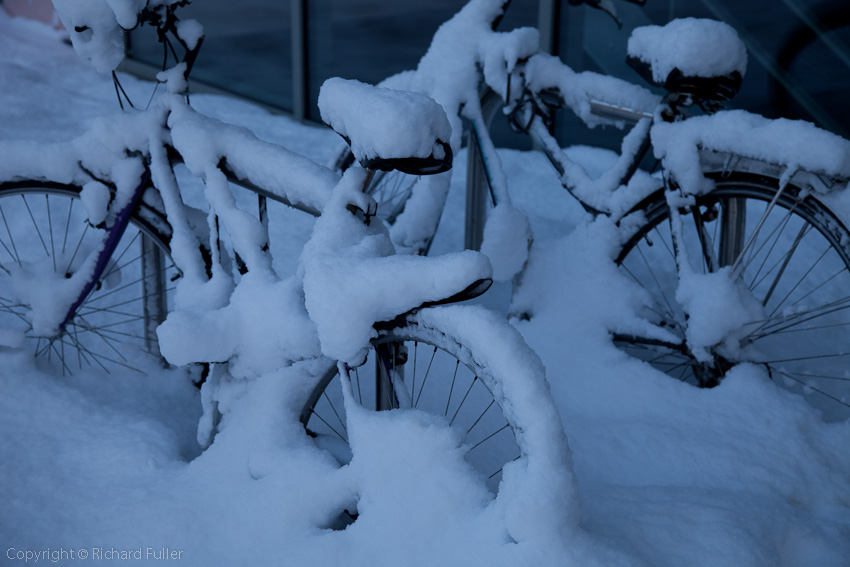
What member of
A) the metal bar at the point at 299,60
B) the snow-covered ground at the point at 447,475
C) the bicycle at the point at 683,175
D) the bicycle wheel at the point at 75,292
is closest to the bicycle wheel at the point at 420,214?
the bicycle at the point at 683,175

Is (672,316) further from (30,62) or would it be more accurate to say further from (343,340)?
(30,62)

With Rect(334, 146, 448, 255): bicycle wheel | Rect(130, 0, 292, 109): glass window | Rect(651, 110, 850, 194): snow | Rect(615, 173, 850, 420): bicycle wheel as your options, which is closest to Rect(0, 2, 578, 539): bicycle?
Rect(334, 146, 448, 255): bicycle wheel

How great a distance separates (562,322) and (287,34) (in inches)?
157

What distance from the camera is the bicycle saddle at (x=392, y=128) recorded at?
5.96 ft

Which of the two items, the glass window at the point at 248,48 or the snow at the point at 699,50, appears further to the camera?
the glass window at the point at 248,48

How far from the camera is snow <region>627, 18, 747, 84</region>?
8.09 ft

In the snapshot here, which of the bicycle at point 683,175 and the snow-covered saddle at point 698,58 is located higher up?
the snow-covered saddle at point 698,58

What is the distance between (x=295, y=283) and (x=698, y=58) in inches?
51.3

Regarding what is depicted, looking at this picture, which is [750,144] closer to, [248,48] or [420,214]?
[420,214]

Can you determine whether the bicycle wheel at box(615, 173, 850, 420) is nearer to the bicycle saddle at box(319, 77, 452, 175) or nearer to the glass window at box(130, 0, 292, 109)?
the bicycle saddle at box(319, 77, 452, 175)

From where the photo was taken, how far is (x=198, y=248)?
242 cm

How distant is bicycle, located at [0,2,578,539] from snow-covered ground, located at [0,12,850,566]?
0.11 meters

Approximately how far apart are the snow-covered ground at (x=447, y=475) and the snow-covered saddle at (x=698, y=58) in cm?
56

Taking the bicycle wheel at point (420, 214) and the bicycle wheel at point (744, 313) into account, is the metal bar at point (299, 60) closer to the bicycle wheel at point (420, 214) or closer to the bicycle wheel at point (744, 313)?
the bicycle wheel at point (420, 214)
